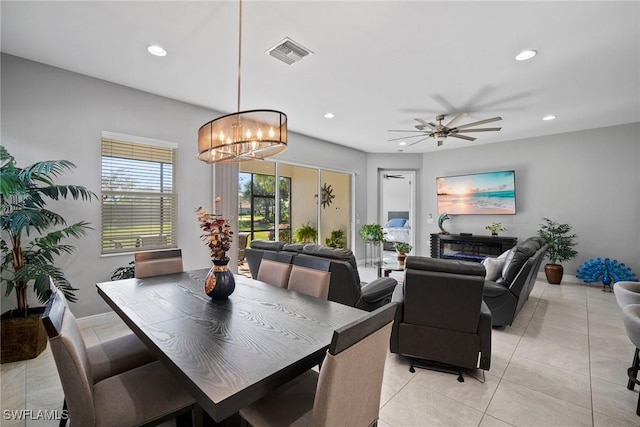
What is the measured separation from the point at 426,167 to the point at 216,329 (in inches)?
276

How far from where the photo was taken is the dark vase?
1.88 m

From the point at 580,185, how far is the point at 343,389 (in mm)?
6629

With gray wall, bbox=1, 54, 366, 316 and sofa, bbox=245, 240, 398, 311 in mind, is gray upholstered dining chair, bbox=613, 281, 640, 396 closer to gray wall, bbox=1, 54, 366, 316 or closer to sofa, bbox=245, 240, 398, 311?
sofa, bbox=245, 240, 398, 311

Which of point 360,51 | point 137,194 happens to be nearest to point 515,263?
point 360,51

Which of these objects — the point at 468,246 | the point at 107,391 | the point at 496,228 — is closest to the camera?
the point at 107,391

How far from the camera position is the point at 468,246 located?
639 centimetres

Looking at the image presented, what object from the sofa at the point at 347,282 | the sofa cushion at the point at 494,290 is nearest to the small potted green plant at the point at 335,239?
the sofa at the point at 347,282

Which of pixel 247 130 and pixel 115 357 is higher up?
pixel 247 130

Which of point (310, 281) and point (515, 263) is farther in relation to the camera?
point (515, 263)

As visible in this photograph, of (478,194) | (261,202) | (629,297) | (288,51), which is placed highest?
(288,51)

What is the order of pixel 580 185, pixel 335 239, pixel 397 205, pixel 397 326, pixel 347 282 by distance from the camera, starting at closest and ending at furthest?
1. pixel 397 326
2. pixel 347 282
3. pixel 580 185
4. pixel 335 239
5. pixel 397 205

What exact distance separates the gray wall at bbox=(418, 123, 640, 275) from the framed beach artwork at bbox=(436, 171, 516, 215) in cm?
19

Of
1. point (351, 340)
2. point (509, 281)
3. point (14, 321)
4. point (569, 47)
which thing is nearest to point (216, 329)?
point (351, 340)

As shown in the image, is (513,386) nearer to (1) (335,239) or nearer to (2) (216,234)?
(2) (216,234)
